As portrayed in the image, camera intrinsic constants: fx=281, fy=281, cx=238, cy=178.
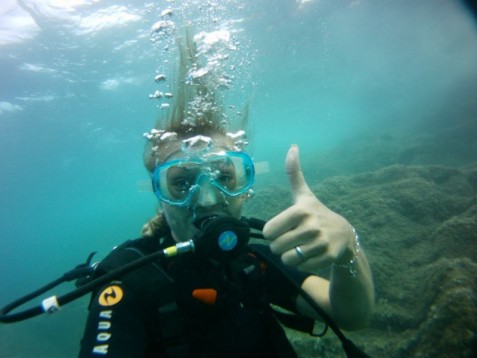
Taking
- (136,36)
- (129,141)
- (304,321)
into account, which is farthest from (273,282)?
(129,141)

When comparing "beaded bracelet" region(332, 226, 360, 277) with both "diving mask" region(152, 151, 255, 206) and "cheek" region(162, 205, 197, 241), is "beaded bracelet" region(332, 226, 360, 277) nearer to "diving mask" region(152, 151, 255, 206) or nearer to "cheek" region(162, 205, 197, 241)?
"diving mask" region(152, 151, 255, 206)

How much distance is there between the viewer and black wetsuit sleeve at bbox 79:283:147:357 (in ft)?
6.18

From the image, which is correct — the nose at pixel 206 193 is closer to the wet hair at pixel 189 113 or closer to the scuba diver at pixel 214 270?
the scuba diver at pixel 214 270

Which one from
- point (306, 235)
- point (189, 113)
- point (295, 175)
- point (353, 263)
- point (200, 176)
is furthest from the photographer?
point (189, 113)

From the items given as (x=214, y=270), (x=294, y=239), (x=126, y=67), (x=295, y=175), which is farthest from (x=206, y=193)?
(x=126, y=67)

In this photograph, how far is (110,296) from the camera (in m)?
2.11

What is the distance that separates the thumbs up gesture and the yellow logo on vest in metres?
1.28

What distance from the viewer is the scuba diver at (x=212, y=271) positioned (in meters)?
1.72

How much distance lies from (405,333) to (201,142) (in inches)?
199

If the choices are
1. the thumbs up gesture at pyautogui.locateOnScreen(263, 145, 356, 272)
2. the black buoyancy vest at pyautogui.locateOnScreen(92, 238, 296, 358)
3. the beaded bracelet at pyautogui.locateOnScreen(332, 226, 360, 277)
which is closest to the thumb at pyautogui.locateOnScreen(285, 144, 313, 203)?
the thumbs up gesture at pyautogui.locateOnScreen(263, 145, 356, 272)

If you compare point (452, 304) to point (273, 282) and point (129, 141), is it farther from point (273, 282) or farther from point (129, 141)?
point (129, 141)

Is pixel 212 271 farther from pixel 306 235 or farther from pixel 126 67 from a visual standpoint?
pixel 126 67

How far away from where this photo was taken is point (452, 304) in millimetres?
3814

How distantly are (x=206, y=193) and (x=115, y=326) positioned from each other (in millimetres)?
1230
